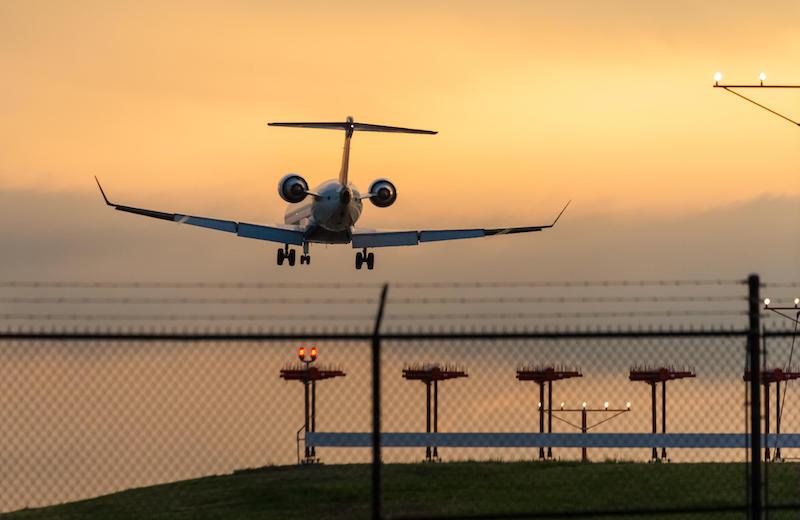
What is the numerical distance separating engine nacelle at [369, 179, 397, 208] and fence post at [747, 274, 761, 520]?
5051cm

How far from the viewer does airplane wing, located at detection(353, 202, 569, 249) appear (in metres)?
70.9

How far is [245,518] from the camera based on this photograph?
81.4ft

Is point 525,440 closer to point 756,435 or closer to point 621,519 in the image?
A: point 621,519

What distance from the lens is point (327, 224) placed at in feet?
213

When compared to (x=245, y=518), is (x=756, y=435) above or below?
above

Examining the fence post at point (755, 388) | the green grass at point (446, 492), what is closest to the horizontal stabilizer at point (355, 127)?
the green grass at point (446, 492)

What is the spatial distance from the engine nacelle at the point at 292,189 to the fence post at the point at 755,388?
52.1 m

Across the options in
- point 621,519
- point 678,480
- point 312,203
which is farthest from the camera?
point 312,203

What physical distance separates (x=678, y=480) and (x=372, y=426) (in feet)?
42.0

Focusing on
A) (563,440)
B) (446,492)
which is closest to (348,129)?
(563,440)

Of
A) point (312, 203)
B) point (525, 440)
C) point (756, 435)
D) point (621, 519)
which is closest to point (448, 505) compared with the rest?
point (621, 519)

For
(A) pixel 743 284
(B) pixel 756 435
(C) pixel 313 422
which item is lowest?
(C) pixel 313 422

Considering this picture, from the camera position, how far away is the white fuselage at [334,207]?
6338 centimetres

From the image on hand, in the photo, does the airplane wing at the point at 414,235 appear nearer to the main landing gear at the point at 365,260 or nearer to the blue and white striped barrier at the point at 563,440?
the main landing gear at the point at 365,260
